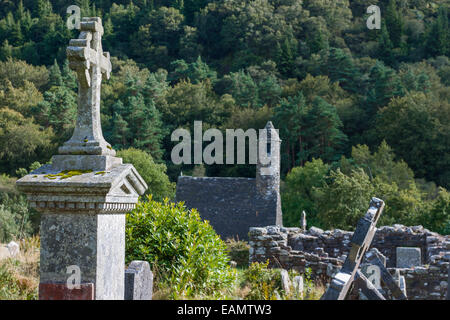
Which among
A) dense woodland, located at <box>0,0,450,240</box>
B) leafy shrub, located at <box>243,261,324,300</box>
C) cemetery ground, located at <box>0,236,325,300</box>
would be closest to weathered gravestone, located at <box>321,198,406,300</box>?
cemetery ground, located at <box>0,236,325,300</box>

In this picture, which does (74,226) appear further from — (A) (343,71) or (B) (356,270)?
(A) (343,71)

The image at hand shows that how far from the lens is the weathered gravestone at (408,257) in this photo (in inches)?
532

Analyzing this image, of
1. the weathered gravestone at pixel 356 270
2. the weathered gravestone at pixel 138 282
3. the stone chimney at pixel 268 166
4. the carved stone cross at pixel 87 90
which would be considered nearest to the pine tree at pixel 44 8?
the stone chimney at pixel 268 166

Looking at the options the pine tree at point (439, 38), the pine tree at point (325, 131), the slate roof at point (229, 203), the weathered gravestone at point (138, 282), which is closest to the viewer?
the weathered gravestone at point (138, 282)

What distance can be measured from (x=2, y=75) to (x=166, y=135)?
19374mm

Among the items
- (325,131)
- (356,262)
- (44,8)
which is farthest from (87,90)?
(44,8)

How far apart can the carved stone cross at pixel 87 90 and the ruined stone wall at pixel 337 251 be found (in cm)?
721

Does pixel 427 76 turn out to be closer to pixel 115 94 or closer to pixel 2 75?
pixel 115 94

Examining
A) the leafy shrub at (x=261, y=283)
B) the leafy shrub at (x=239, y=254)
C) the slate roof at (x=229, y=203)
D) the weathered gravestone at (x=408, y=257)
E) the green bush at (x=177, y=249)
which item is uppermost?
the green bush at (x=177, y=249)

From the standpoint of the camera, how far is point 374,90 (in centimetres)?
5250

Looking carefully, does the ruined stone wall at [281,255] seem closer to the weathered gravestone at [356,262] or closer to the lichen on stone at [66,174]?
the weathered gravestone at [356,262]

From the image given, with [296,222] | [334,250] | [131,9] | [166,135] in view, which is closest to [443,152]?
[296,222]

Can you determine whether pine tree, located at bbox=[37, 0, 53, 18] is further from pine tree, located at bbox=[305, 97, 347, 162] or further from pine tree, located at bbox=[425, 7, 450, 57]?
pine tree, located at bbox=[425, 7, 450, 57]
